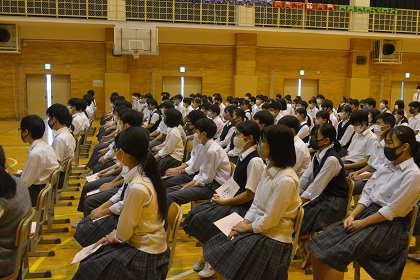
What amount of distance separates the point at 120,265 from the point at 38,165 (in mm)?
2213

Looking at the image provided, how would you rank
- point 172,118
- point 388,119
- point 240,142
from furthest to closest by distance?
point 172,118, point 388,119, point 240,142

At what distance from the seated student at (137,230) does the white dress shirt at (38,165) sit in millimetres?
1950

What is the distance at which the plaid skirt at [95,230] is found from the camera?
4.11 m

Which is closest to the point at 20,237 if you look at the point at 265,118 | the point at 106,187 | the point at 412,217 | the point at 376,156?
the point at 106,187

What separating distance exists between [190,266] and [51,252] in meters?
1.55

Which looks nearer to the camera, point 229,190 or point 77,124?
point 229,190

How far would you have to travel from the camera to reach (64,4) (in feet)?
58.7

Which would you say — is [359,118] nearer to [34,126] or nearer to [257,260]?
[257,260]

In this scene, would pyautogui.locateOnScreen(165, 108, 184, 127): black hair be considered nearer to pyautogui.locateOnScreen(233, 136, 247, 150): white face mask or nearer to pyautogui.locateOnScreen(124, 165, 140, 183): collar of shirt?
pyautogui.locateOnScreen(233, 136, 247, 150): white face mask

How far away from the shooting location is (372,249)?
3.55 m

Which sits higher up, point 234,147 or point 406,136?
point 406,136

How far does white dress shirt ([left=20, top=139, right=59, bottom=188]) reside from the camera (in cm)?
488

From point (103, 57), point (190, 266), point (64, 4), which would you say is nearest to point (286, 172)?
point (190, 266)

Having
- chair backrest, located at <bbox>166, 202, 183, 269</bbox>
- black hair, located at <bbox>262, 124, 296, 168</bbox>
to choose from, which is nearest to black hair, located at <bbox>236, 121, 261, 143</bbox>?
black hair, located at <bbox>262, 124, 296, 168</bbox>
